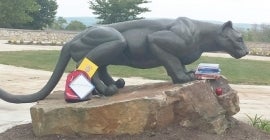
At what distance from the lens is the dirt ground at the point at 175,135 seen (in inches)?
220

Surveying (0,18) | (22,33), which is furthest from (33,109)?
(0,18)

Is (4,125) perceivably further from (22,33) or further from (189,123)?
(22,33)

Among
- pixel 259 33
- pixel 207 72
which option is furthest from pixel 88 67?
pixel 259 33

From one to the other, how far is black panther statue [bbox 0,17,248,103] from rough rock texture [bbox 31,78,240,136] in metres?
0.33

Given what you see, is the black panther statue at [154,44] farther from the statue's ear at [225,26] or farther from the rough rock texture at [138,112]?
the rough rock texture at [138,112]

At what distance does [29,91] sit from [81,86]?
6412mm

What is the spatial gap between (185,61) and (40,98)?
1925 mm

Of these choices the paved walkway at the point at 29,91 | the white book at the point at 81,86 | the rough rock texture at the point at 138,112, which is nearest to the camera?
the rough rock texture at the point at 138,112

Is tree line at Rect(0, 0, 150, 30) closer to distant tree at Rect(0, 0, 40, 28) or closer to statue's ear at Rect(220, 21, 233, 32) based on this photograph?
distant tree at Rect(0, 0, 40, 28)

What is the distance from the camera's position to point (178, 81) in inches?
237

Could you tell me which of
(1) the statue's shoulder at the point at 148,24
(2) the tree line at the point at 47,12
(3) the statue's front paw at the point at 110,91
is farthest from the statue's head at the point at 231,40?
(2) the tree line at the point at 47,12

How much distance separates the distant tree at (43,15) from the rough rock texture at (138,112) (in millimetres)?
41533

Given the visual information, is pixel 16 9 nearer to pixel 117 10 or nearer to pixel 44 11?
pixel 44 11

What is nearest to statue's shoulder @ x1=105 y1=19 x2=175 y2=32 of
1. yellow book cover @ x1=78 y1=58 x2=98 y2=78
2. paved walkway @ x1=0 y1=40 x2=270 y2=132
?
yellow book cover @ x1=78 y1=58 x2=98 y2=78
